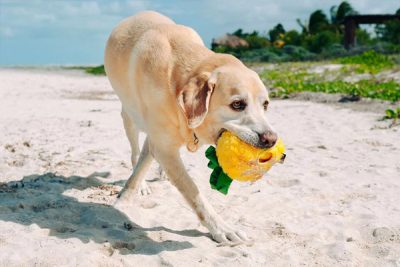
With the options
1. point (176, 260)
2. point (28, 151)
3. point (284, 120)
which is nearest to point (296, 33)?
point (284, 120)

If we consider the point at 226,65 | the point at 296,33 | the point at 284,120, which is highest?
the point at 226,65

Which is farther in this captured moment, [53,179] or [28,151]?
[28,151]

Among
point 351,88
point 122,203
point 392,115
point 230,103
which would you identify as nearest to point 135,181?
point 122,203

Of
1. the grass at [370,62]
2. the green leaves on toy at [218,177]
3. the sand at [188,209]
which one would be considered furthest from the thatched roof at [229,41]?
the green leaves on toy at [218,177]

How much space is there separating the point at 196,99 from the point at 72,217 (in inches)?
70.4

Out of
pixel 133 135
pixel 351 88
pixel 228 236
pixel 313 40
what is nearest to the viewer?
pixel 228 236

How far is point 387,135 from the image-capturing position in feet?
29.8

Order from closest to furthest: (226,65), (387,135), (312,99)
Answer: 1. (226,65)
2. (387,135)
3. (312,99)

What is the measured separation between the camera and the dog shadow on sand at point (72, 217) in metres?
4.34

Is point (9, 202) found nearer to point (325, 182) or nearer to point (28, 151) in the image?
point (28, 151)

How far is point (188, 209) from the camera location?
5379mm

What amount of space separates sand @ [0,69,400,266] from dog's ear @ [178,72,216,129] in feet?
3.54

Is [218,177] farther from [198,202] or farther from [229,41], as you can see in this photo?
[229,41]

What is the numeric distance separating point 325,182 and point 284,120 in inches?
197
